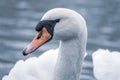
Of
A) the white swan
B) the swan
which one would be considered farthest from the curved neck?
the white swan

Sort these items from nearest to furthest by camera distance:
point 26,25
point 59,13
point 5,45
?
point 59,13
point 5,45
point 26,25

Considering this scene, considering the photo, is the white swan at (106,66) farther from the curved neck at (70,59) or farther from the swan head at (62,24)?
the swan head at (62,24)

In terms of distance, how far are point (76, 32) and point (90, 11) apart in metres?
5.51

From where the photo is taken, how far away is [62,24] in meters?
4.96

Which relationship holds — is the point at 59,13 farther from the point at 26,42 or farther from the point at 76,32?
the point at 26,42

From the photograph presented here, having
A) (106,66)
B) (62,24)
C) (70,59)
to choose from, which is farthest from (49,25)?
(106,66)

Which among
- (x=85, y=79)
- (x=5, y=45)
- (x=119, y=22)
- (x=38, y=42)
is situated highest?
(x=119, y=22)

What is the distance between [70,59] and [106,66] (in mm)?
1606

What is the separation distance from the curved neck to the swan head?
0.20 ft

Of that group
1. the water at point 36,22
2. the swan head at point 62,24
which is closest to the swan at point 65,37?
the swan head at point 62,24

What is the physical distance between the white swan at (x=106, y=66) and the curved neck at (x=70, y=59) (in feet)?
4.44

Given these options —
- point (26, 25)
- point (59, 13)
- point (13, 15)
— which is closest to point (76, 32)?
point (59, 13)

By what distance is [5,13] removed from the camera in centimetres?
1019

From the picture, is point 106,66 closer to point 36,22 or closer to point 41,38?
point 41,38
